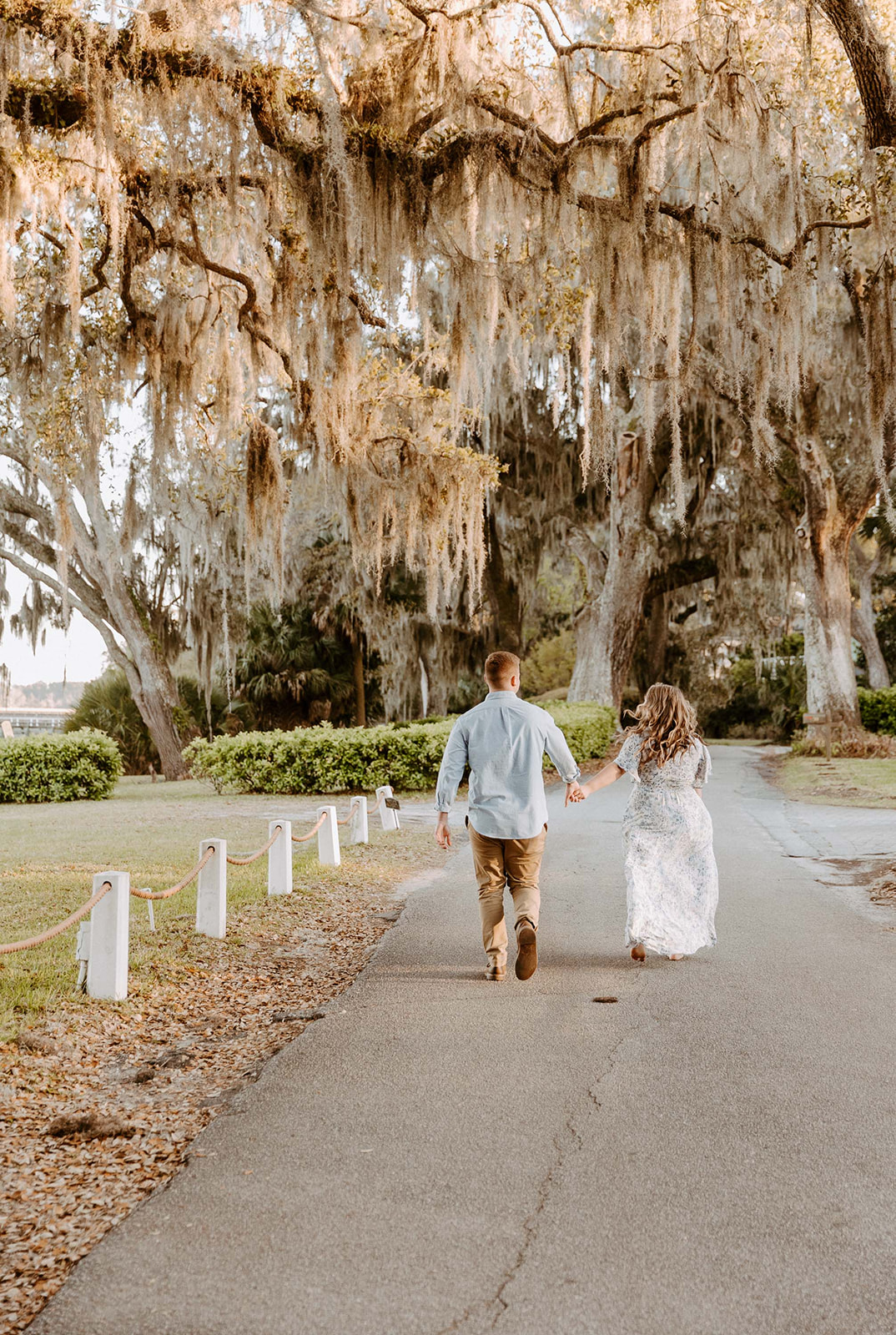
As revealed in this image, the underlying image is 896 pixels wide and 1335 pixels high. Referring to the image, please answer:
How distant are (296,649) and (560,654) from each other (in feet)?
50.4

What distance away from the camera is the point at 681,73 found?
29.8ft

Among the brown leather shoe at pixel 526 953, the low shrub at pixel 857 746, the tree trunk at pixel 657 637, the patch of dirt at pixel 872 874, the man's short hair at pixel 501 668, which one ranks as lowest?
the patch of dirt at pixel 872 874

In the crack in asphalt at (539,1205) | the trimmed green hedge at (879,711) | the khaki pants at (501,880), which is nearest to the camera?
the crack in asphalt at (539,1205)

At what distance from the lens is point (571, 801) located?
5840 millimetres

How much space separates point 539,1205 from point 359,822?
8159mm

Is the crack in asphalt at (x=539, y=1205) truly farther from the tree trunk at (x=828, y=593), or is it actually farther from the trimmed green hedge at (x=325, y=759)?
the tree trunk at (x=828, y=593)

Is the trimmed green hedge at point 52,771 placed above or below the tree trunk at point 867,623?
below

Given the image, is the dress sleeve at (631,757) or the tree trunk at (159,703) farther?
the tree trunk at (159,703)

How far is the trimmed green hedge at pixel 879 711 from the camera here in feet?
97.3

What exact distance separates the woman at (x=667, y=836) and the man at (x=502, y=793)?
1.44 feet

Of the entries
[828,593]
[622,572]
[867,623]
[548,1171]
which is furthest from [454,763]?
[867,623]

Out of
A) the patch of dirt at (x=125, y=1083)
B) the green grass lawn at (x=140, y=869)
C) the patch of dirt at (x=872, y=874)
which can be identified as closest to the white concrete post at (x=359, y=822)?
the green grass lawn at (x=140, y=869)

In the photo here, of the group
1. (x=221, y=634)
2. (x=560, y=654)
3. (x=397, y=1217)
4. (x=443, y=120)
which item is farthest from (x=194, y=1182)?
(x=560, y=654)

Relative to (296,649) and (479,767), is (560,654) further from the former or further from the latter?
(479,767)
